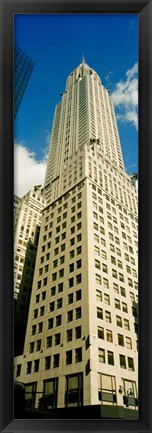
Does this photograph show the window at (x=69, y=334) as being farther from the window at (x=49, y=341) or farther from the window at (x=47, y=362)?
the window at (x=47, y=362)

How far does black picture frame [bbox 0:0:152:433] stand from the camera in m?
3.46

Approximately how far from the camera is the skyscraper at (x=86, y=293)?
16812mm

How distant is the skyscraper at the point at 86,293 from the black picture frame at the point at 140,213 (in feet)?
26.7

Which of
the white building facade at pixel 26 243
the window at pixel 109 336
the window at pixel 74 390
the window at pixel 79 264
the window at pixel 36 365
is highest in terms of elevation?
the white building facade at pixel 26 243

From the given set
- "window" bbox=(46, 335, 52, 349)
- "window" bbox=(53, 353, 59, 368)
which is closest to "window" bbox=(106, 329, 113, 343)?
"window" bbox=(53, 353, 59, 368)

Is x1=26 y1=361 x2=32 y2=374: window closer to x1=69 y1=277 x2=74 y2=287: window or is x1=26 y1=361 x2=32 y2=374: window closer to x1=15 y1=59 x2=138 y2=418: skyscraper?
x1=15 y1=59 x2=138 y2=418: skyscraper

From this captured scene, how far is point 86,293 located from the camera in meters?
19.7

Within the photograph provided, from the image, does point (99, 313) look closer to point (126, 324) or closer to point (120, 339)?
point (120, 339)

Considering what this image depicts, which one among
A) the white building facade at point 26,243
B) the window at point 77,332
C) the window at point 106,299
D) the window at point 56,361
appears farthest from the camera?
the white building facade at point 26,243

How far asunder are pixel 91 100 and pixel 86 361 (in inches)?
1282

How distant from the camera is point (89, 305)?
1894 centimetres

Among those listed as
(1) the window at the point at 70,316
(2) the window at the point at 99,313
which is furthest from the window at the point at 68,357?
(2) the window at the point at 99,313

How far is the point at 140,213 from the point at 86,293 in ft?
53.9

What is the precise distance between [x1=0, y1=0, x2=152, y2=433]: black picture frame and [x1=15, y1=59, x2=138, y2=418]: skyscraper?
8135 millimetres
